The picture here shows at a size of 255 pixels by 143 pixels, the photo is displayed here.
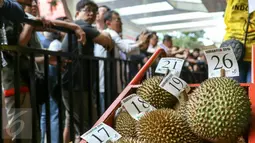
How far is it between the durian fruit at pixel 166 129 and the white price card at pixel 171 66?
28cm

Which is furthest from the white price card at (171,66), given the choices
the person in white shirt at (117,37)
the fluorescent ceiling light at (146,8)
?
the fluorescent ceiling light at (146,8)

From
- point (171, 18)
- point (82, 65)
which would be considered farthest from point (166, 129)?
point (171, 18)

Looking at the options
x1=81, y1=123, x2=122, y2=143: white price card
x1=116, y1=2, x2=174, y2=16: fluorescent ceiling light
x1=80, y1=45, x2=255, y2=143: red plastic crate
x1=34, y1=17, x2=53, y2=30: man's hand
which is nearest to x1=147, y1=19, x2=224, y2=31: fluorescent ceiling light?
x1=116, y1=2, x2=174, y2=16: fluorescent ceiling light

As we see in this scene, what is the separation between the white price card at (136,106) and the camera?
0.96 m

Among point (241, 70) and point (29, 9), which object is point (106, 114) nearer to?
point (241, 70)

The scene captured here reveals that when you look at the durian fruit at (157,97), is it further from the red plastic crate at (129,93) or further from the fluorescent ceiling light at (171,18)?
the fluorescent ceiling light at (171,18)

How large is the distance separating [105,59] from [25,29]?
A: 0.65 m

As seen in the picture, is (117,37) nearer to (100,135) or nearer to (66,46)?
(66,46)

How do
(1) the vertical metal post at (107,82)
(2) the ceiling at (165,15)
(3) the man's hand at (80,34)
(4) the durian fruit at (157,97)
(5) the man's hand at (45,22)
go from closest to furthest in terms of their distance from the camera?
(4) the durian fruit at (157,97) < (5) the man's hand at (45,22) < (3) the man's hand at (80,34) < (1) the vertical metal post at (107,82) < (2) the ceiling at (165,15)

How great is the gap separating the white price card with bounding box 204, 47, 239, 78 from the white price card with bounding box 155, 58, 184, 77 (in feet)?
0.44

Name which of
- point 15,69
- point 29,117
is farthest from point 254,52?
point 29,117

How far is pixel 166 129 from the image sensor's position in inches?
31.9

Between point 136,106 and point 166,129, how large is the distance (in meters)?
0.17

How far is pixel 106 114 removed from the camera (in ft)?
3.32
